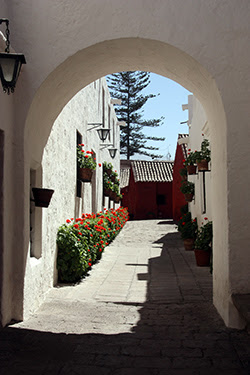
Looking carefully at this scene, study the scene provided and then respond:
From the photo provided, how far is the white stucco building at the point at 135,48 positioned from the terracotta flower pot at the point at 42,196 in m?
0.48

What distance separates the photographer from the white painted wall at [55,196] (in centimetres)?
538

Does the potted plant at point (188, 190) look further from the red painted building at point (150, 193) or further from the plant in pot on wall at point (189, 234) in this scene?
the red painted building at point (150, 193)

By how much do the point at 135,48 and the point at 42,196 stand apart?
214 centimetres

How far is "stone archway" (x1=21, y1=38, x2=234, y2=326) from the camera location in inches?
183

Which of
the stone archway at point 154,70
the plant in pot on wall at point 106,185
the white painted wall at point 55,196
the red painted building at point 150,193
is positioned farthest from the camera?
the red painted building at point 150,193

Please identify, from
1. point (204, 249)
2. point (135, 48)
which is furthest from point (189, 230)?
point (135, 48)

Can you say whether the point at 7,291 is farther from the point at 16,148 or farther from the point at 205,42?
the point at 205,42

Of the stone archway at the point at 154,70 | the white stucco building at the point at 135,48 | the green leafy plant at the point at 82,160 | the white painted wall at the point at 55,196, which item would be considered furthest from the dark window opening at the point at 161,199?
the white stucco building at the point at 135,48

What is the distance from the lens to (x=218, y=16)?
15.0 ft

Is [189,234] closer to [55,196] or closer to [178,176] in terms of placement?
[55,196]

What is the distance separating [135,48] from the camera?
4.97 m

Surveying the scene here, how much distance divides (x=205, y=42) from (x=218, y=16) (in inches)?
12.6

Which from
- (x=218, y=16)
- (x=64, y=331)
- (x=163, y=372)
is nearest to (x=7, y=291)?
(x=64, y=331)

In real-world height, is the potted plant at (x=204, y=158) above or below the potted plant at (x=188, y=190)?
above
